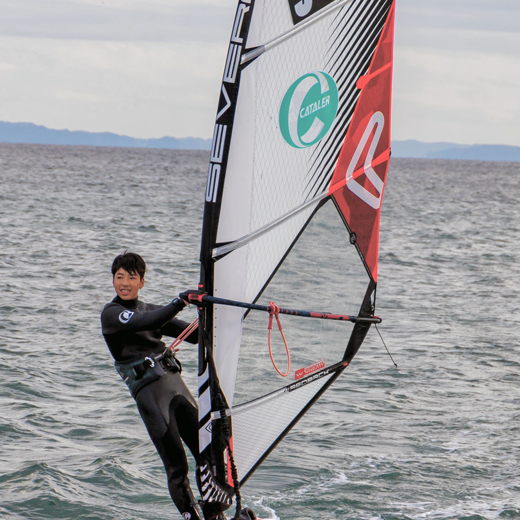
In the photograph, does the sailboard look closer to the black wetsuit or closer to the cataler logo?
the cataler logo

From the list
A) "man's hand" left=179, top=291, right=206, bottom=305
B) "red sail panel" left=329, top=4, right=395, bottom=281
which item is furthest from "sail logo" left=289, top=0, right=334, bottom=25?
"man's hand" left=179, top=291, right=206, bottom=305

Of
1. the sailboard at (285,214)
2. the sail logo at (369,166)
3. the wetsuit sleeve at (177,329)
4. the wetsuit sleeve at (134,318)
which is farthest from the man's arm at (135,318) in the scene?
the sail logo at (369,166)

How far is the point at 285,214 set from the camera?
4.21 meters

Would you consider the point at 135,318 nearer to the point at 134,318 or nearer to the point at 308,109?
the point at 134,318

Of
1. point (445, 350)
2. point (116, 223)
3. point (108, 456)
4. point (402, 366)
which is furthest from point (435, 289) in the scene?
point (116, 223)

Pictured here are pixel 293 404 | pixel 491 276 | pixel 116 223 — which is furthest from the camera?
pixel 116 223

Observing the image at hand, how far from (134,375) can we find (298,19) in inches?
85.3

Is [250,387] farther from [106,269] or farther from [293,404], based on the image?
[106,269]

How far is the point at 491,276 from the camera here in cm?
1655

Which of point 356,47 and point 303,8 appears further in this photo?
point 356,47

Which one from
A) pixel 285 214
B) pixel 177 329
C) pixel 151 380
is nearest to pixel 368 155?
pixel 285 214

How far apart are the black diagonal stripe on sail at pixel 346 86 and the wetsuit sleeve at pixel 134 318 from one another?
1.14 meters

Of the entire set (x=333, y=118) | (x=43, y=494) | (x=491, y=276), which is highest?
(x=333, y=118)

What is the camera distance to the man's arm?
3762mm
